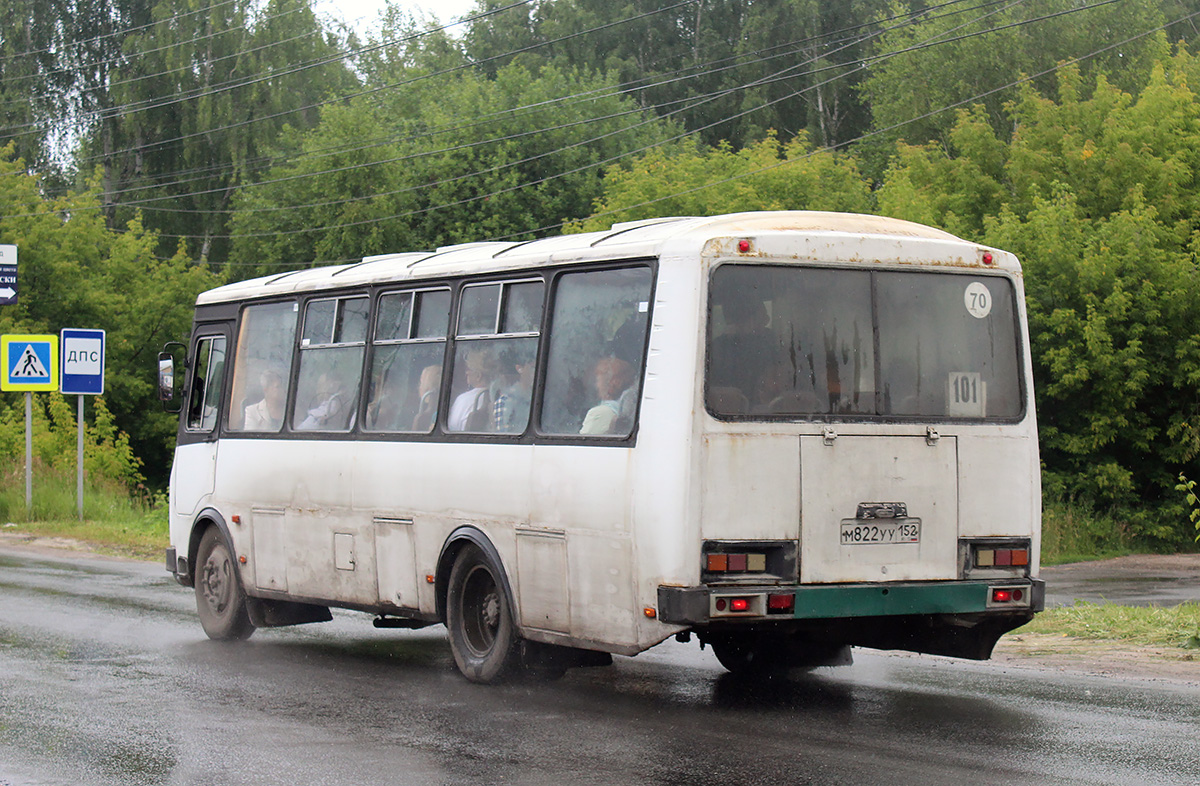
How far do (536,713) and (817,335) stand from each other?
2.60 metres

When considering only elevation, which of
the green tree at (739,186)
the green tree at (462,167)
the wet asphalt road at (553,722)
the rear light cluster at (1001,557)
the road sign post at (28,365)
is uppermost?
the green tree at (462,167)

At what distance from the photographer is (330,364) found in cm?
1180

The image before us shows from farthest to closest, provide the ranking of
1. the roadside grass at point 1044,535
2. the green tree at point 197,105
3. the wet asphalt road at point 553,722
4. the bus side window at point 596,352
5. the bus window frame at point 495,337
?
the green tree at point 197,105 < the roadside grass at point 1044,535 < the bus window frame at point 495,337 < the bus side window at point 596,352 < the wet asphalt road at point 553,722

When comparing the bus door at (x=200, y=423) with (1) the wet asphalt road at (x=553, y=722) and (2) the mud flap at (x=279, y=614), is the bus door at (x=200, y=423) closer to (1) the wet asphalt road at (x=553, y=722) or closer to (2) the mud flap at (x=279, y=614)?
(2) the mud flap at (x=279, y=614)

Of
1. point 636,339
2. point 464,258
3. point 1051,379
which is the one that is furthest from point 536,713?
point 1051,379

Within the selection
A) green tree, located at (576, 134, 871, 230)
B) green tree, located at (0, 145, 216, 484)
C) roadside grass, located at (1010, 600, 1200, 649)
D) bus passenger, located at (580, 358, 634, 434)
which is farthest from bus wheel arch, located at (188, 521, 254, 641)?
green tree, located at (0, 145, 216, 484)

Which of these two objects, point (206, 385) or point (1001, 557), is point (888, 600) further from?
point (206, 385)

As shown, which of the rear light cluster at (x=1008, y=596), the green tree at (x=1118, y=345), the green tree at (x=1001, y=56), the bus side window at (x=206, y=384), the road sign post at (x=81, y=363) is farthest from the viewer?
the green tree at (x=1001, y=56)

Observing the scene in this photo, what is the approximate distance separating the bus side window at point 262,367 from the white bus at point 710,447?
157 centimetres

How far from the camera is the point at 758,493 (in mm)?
8484

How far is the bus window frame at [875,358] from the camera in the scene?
28.0ft

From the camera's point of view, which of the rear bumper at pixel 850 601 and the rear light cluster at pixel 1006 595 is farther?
the rear light cluster at pixel 1006 595

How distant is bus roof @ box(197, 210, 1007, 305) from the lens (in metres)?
8.87

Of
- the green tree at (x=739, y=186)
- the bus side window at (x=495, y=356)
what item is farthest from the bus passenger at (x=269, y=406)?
the green tree at (x=739, y=186)
